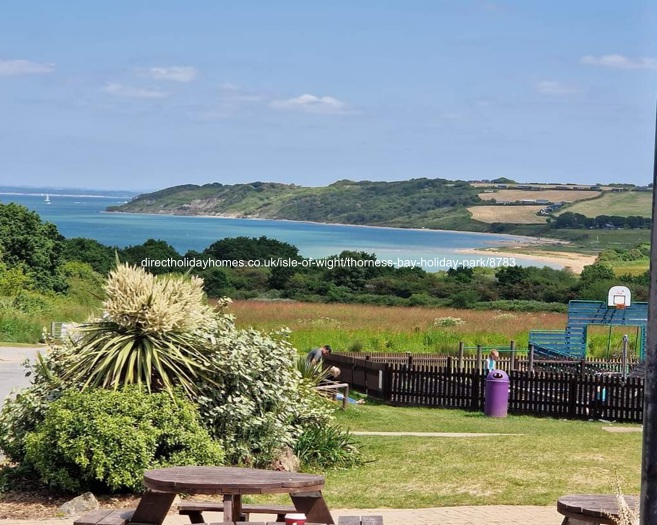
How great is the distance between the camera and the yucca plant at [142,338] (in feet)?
39.7

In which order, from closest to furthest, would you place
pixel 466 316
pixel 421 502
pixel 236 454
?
pixel 421 502
pixel 236 454
pixel 466 316

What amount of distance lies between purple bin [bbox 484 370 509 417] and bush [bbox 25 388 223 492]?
447 inches

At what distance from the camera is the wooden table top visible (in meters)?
7.76

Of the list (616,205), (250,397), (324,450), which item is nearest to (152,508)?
(250,397)

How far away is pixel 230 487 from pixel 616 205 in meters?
182

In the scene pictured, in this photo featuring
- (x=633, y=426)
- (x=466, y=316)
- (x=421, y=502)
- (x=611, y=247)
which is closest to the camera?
(x=421, y=502)

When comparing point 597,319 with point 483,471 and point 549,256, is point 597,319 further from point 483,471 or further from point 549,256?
point 549,256

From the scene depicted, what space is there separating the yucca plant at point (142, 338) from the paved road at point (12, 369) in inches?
241

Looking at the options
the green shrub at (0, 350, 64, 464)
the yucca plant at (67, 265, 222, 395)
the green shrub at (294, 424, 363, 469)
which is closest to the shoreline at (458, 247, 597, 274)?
the green shrub at (294, 424, 363, 469)

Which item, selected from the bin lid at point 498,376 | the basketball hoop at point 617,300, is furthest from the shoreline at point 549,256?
the bin lid at point 498,376

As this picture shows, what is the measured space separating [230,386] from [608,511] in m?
5.87

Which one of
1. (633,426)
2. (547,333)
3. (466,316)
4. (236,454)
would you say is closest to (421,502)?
(236,454)

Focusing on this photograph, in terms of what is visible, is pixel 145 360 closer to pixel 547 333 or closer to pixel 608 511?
pixel 608 511

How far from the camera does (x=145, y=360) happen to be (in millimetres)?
12156
